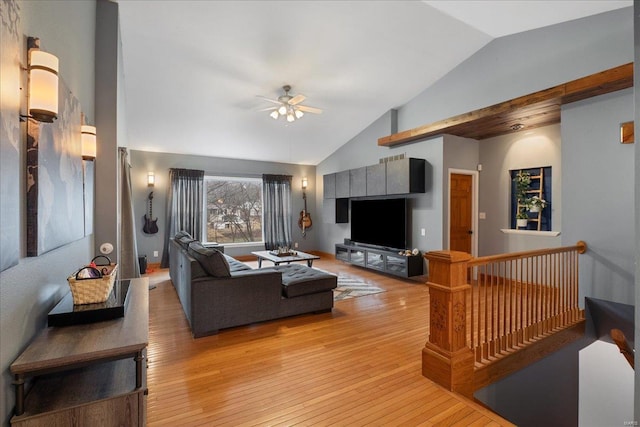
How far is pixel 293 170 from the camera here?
8.37 m

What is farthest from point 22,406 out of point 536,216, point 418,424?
point 536,216

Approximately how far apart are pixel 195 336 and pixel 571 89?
196 inches

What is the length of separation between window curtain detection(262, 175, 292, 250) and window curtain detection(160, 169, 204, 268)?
1577mm

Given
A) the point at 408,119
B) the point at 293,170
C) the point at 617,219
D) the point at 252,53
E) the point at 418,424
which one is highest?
the point at 252,53

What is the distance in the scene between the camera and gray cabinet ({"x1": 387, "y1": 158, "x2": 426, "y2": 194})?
208 inches

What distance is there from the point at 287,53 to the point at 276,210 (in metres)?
4.38

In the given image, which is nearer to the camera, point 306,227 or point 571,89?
point 571,89

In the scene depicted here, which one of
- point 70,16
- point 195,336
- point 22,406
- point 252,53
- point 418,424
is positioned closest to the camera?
point 22,406

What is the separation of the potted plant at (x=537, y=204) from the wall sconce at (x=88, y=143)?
5682 millimetres

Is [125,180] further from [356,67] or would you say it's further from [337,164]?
[337,164]

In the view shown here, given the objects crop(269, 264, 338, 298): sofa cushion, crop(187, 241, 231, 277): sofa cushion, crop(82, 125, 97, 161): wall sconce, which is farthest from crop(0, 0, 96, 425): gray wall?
crop(269, 264, 338, 298): sofa cushion

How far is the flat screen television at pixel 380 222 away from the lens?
5695 millimetres

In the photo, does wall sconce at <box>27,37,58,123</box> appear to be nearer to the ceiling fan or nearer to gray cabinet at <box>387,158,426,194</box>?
the ceiling fan


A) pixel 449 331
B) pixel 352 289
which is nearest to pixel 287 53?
pixel 352 289
